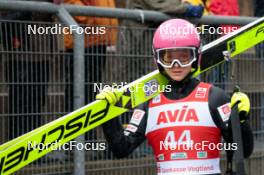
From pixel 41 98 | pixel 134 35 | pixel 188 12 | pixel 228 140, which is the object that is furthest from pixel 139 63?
pixel 228 140

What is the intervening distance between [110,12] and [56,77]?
718 mm

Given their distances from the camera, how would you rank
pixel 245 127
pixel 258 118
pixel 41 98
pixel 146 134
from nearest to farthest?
1. pixel 245 127
2. pixel 146 134
3. pixel 41 98
4. pixel 258 118

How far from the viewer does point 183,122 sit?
14.3 feet

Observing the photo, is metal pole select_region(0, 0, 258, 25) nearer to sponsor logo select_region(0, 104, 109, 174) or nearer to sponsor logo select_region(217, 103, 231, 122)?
sponsor logo select_region(0, 104, 109, 174)

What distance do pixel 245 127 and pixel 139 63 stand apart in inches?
86.1

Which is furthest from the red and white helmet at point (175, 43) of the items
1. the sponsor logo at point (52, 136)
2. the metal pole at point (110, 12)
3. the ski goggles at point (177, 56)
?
the metal pole at point (110, 12)

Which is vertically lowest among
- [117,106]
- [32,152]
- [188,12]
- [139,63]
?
[32,152]

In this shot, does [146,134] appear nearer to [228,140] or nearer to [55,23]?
[228,140]

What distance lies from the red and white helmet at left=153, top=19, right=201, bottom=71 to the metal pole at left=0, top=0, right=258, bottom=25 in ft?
4.47

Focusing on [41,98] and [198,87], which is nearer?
[198,87]

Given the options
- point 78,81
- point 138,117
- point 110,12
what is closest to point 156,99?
point 138,117

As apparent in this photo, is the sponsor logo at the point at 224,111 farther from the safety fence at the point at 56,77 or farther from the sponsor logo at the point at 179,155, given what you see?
the safety fence at the point at 56,77

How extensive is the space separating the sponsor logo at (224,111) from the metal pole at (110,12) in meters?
1.78

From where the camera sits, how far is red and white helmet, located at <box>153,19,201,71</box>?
4.34 meters
